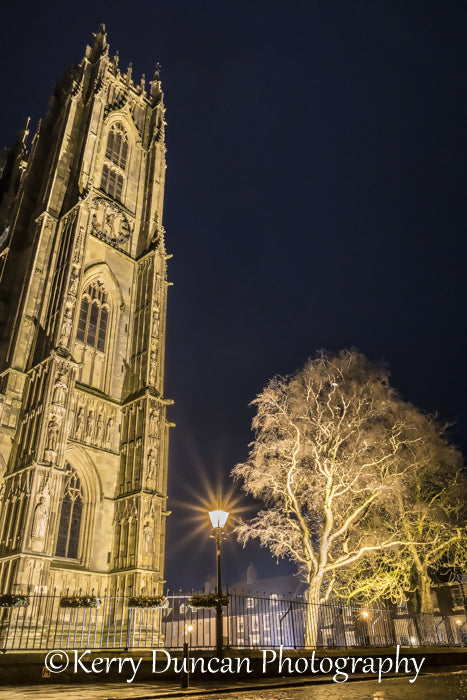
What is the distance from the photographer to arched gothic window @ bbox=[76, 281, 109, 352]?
81.5 ft

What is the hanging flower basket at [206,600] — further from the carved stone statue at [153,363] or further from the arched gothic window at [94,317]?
the arched gothic window at [94,317]

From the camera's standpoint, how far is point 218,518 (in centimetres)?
1229

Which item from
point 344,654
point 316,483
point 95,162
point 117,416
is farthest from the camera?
point 95,162

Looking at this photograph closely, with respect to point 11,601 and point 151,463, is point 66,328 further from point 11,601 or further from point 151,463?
point 11,601

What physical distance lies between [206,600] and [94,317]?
17456 mm

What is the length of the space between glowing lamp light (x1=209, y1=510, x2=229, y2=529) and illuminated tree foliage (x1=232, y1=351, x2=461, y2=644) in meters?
5.60

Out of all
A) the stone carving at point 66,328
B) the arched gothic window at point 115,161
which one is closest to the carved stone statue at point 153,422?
the stone carving at point 66,328

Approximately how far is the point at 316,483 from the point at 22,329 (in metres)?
14.9

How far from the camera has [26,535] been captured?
55.1ft

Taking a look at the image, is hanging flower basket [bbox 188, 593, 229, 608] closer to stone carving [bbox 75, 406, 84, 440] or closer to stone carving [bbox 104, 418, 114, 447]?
stone carving [bbox 75, 406, 84, 440]

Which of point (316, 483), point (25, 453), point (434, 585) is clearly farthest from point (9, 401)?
point (434, 585)

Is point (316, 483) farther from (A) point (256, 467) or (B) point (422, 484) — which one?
(B) point (422, 484)

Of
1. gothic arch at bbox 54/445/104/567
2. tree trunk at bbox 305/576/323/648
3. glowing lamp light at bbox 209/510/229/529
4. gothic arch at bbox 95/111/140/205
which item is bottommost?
tree trunk at bbox 305/576/323/648

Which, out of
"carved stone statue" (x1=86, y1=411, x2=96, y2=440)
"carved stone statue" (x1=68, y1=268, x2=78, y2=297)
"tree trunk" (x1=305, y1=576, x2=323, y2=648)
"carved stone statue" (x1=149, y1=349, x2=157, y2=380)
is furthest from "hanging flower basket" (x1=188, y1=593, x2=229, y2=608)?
"carved stone statue" (x1=68, y1=268, x2=78, y2=297)
